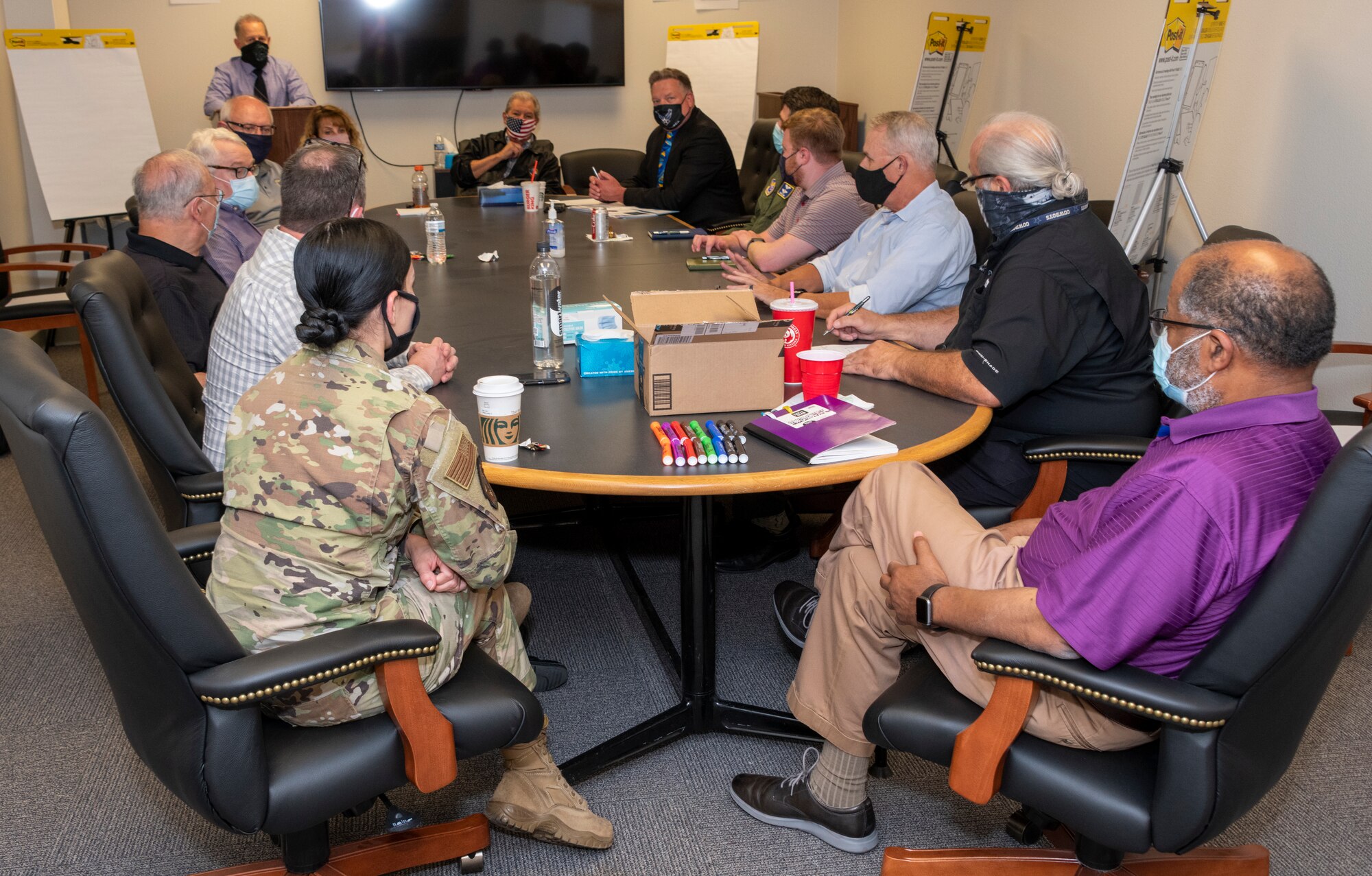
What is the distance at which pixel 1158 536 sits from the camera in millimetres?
1341

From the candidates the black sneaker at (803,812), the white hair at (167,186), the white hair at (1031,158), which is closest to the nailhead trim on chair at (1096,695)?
the black sneaker at (803,812)

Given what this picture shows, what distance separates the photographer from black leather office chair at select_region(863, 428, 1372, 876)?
1.23 m

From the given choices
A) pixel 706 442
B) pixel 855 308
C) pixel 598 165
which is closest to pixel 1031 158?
pixel 855 308

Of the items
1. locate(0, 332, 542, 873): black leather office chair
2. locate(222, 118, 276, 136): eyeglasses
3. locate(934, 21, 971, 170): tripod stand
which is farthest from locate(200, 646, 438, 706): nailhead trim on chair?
locate(934, 21, 971, 170): tripod stand

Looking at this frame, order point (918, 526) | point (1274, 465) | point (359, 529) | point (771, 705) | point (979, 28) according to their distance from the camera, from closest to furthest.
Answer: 1. point (1274, 465)
2. point (359, 529)
3. point (918, 526)
4. point (771, 705)
5. point (979, 28)

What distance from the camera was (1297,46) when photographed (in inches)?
146

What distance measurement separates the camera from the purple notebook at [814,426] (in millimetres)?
1781

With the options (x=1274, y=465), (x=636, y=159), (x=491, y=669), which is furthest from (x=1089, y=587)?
(x=636, y=159)

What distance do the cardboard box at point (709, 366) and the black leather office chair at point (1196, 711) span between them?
2.15 ft

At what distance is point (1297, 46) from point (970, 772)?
3.42 m

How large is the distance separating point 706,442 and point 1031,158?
1.04m

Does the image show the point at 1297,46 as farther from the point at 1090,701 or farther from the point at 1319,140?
the point at 1090,701

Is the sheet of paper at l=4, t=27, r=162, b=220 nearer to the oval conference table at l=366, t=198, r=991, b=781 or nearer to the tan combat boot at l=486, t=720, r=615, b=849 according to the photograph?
the oval conference table at l=366, t=198, r=991, b=781

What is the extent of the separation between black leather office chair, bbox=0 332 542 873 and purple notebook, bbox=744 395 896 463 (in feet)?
2.02
